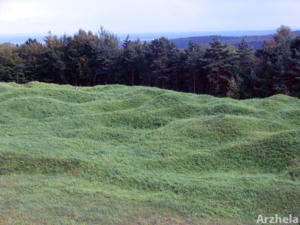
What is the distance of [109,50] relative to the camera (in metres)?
39.4

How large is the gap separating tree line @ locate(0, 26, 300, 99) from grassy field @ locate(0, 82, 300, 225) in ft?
42.9

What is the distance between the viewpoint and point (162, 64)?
35.4 meters

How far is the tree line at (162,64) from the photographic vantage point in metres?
26.5

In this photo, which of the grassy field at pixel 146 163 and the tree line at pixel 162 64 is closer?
the grassy field at pixel 146 163

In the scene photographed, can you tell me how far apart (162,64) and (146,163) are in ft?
90.6

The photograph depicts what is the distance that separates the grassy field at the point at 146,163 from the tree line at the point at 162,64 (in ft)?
42.9

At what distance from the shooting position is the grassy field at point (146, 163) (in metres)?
6.16

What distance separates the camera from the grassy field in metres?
6.16

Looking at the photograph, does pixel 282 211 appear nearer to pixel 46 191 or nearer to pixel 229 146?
pixel 229 146

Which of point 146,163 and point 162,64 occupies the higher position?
point 162,64

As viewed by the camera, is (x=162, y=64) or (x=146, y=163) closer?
(x=146, y=163)

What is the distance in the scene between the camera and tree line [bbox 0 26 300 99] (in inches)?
1042

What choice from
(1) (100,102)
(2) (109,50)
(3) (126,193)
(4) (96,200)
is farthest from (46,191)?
(2) (109,50)

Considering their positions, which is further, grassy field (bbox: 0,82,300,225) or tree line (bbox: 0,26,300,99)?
tree line (bbox: 0,26,300,99)
